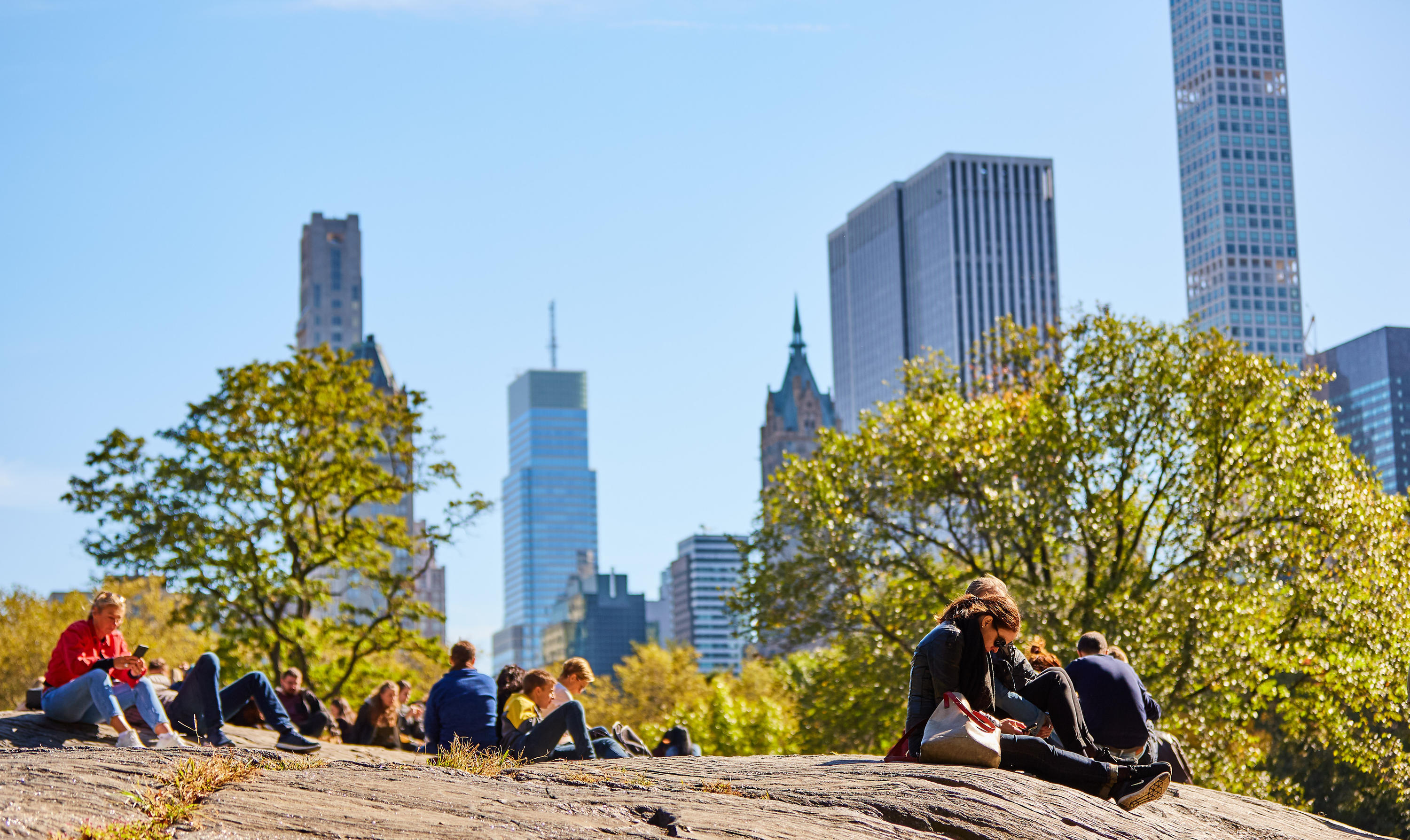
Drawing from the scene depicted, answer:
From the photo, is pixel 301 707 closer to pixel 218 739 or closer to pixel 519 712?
pixel 218 739

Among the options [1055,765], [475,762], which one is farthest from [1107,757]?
[475,762]

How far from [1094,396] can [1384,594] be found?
6.49 m

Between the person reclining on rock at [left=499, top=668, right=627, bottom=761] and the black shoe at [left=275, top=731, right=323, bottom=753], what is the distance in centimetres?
185

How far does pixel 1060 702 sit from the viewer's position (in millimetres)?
→ 10164

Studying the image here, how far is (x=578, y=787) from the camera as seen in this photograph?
8.79 m

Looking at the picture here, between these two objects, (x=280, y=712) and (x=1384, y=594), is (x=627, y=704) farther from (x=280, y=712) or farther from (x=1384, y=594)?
(x=280, y=712)

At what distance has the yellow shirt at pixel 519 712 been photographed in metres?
13.2

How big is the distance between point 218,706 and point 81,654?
137 cm

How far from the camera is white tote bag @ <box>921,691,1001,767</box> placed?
952 centimetres

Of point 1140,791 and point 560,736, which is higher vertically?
point 560,736

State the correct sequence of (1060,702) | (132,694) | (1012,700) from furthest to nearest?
1. (132,694)
2. (1060,702)
3. (1012,700)

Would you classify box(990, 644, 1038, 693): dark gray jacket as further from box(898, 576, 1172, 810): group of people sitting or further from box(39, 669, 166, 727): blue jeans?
box(39, 669, 166, 727): blue jeans

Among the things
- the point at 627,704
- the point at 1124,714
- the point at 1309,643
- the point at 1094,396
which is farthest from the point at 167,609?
the point at 1124,714

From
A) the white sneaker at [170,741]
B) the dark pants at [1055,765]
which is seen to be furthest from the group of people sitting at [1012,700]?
the white sneaker at [170,741]
